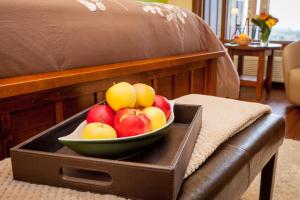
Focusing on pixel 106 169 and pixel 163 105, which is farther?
pixel 163 105

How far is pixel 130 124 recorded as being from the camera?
0.66 m

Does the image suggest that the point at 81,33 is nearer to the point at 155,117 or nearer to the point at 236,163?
the point at 155,117

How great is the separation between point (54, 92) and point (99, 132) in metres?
0.43

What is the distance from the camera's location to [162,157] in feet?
2.27

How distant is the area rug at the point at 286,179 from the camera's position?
144 centimetres

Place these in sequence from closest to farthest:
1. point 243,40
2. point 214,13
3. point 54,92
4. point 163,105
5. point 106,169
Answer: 1. point 106,169
2. point 163,105
3. point 54,92
4. point 243,40
5. point 214,13

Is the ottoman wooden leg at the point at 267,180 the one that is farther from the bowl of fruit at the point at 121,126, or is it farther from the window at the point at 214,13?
the window at the point at 214,13

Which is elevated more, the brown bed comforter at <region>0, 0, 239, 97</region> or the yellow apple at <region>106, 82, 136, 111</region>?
the brown bed comforter at <region>0, 0, 239, 97</region>

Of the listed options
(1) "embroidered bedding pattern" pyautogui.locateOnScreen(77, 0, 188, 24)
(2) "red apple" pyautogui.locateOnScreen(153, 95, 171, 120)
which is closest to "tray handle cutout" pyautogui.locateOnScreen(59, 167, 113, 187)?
(2) "red apple" pyautogui.locateOnScreen(153, 95, 171, 120)

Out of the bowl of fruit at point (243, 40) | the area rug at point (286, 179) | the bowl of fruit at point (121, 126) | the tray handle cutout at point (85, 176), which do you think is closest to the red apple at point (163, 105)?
the bowl of fruit at point (121, 126)

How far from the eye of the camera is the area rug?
1.44 metres

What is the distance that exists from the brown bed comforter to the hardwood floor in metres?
1.13

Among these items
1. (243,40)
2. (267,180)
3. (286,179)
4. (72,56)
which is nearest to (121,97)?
(72,56)

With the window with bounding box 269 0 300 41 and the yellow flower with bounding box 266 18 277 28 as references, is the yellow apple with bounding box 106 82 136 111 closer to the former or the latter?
the yellow flower with bounding box 266 18 277 28
